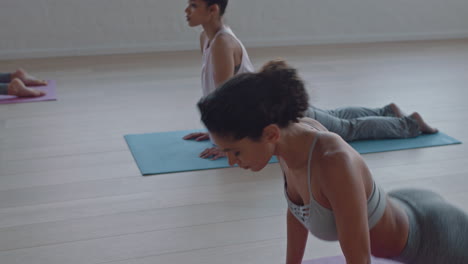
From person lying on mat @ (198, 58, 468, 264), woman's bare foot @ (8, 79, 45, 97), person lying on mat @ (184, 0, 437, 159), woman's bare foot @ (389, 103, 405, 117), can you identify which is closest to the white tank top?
person lying on mat @ (184, 0, 437, 159)

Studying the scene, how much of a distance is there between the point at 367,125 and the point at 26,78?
90.5 inches

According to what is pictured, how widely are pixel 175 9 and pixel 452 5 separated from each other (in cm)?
288

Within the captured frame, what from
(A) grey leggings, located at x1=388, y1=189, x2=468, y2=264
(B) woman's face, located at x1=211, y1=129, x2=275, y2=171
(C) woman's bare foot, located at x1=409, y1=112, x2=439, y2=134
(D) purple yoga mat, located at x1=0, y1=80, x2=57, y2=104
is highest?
(B) woman's face, located at x1=211, y1=129, x2=275, y2=171

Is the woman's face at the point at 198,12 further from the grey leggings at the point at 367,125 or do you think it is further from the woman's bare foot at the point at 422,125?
the woman's bare foot at the point at 422,125

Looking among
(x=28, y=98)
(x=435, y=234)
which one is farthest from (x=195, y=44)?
(x=435, y=234)

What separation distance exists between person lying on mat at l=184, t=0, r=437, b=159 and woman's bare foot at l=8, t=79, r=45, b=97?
129 cm

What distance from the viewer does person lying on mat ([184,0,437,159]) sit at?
2514mm

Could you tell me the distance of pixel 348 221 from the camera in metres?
1.21

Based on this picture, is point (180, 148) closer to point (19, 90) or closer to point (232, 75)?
point (232, 75)

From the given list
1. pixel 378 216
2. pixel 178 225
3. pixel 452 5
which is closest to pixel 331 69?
pixel 452 5

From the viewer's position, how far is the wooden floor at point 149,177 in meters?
1.88

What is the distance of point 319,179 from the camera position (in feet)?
4.15

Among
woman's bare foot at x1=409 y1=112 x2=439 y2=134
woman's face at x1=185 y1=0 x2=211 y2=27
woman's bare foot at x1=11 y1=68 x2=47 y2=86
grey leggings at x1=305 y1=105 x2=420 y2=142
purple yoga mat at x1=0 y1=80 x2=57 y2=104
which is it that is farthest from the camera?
woman's bare foot at x1=11 y1=68 x2=47 y2=86

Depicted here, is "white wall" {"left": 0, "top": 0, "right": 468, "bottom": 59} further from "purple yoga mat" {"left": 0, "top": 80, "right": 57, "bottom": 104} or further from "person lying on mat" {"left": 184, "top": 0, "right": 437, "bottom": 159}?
"person lying on mat" {"left": 184, "top": 0, "right": 437, "bottom": 159}
